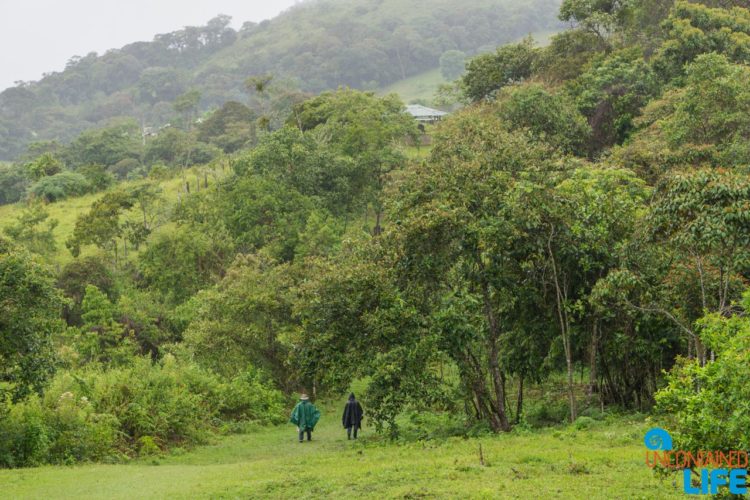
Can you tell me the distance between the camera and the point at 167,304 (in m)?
34.8

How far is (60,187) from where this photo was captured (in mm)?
52531

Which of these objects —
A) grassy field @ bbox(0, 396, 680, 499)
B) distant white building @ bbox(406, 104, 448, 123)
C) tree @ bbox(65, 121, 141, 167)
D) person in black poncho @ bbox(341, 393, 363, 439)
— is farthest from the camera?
tree @ bbox(65, 121, 141, 167)

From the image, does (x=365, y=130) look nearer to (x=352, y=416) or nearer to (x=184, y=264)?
(x=184, y=264)

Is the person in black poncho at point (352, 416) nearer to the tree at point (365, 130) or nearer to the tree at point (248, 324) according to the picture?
the tree at point (248, 324)

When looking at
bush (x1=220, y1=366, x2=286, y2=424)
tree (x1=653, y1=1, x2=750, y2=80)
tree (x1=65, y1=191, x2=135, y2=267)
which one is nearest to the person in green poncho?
bush (x1=220, y1=366, x2=286, y2=424)

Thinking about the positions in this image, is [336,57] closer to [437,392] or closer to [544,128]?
[544,128]

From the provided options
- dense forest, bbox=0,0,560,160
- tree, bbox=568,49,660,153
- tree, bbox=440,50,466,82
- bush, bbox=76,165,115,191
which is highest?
dense forest, bbox=0,0,560,160

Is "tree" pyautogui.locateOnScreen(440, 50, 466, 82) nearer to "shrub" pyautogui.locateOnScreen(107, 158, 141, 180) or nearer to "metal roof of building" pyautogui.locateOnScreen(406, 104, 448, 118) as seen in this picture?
"metal roof of building" pyautogui.locateOnScreen(406, 104, 448, 118)

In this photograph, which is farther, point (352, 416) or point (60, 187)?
point (60, 187)

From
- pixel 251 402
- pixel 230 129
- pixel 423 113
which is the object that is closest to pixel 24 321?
→ pixel 251 402

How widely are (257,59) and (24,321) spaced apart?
137 metres

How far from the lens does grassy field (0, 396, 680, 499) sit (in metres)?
10.5

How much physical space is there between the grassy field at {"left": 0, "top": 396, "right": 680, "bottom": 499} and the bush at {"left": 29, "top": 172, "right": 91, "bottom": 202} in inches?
1600

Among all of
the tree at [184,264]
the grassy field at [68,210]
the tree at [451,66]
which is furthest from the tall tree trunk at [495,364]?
the tree at [451,66]
